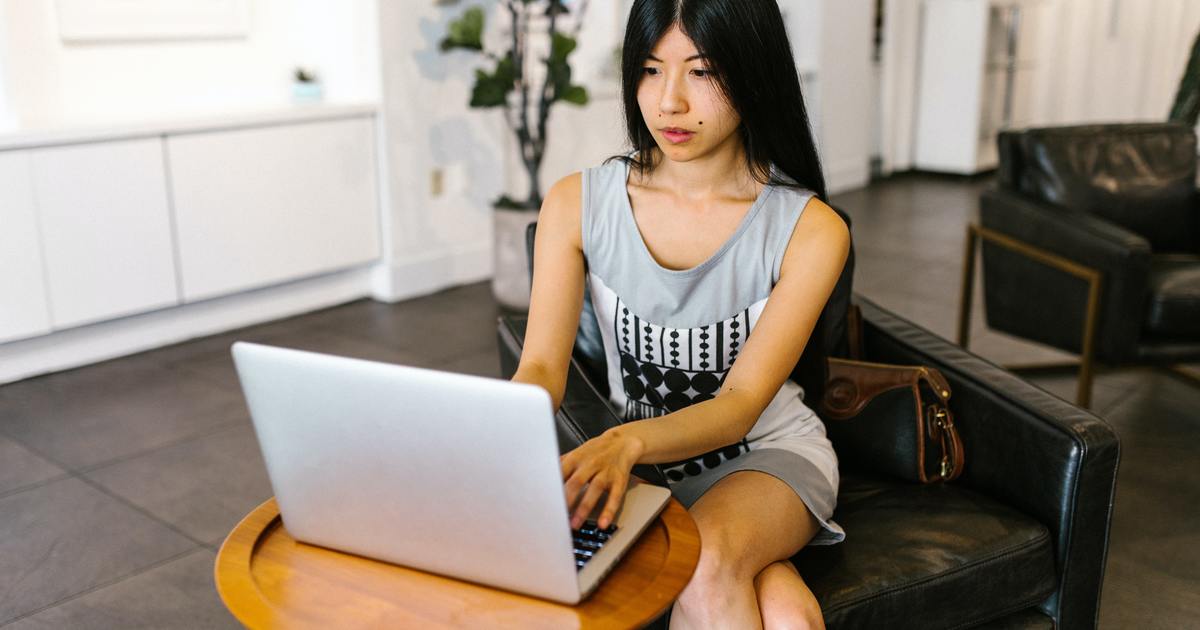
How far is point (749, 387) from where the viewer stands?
147 centimetres

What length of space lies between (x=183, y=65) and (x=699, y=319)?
3.25m

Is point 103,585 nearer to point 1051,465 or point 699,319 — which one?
point 699,319

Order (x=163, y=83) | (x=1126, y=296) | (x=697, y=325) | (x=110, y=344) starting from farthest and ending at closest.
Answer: (x=163, y=83) → (x=110, y=344) → (x=1126, y=296) → (x=697, y=325)

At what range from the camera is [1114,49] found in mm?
8578

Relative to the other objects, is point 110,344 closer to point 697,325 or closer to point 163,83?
point 163,83

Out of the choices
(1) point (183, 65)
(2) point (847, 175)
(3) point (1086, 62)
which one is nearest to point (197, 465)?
(1) point (183, 65)

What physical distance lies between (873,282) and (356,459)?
4061 mm

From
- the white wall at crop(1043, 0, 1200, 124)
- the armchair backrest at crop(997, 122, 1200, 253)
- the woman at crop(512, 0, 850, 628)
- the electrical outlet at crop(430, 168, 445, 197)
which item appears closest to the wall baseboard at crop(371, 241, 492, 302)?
the electrical outlet at crop(430, 168, 445, 197)

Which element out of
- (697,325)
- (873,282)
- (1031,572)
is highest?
(697,325)

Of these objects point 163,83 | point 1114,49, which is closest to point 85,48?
point 163,83

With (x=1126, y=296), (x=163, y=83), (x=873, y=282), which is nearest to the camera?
(x=1126, y=296)

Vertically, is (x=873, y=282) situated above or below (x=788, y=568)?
below

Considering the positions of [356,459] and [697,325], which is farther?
[697,325]

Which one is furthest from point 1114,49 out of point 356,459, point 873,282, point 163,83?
point 356,459
